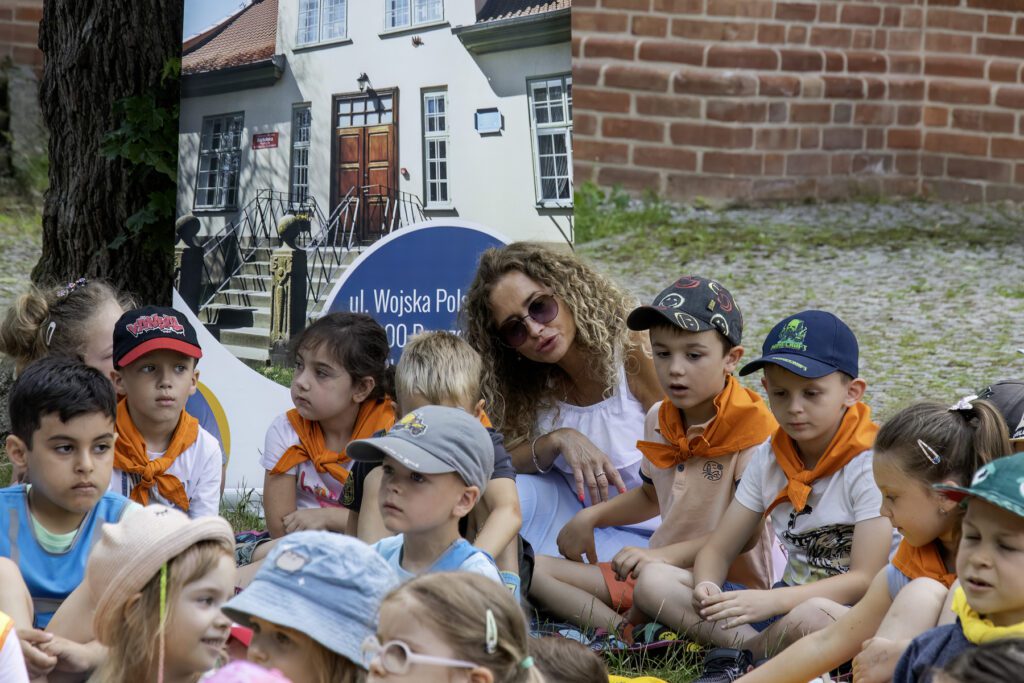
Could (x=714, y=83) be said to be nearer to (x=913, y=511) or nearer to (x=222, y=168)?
(x=222, y=168)

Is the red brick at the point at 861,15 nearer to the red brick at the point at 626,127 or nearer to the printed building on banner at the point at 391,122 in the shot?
the red brick at the point at 626,127

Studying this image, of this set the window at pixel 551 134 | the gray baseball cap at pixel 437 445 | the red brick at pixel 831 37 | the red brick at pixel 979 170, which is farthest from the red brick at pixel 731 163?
the gray baseball cap at pixel 437 445

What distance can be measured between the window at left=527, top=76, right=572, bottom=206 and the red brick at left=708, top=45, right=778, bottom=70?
403 centimetres

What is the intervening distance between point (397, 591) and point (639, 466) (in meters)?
2.07

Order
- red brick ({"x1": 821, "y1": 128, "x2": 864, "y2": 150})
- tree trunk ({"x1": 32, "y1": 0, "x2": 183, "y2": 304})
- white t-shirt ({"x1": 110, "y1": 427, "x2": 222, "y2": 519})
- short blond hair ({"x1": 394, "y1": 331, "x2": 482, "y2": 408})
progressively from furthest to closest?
red brick ({"x1": 821, "y1": 128, "x2": 864, "y2": 150}), tree trunk ({"x1": 32, "y1": 0, "x2": 183, "y2": 304}), white t-shirt ({"x1": 110, "y1": 427, "x2": 222, "y2": 519}), short blond hair ({"x1": 394, "y1": 331, "x2": 482, "y2": 408})

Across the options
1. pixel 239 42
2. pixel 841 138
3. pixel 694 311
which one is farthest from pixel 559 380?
pixel 841 138

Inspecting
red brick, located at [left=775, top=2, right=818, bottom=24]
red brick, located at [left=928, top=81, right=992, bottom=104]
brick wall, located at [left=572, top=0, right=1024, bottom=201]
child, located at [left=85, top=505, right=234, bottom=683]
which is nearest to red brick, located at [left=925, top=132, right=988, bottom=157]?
brick wall, located at [left=572, top=0, right=1024, bottom=201]

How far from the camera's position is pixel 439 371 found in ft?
11.6

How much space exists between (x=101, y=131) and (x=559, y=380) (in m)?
2.54

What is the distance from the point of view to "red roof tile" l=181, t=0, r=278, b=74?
4.73m

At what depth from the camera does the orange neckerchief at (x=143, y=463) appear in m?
3.68

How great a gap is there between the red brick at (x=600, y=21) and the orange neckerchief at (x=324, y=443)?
5091 millimetres

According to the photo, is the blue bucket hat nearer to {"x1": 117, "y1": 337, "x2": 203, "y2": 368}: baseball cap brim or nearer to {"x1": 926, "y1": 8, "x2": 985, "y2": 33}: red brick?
{"x1": 117, "y1": 337, "x2": 203, "y2": 368}: baseball cap brim

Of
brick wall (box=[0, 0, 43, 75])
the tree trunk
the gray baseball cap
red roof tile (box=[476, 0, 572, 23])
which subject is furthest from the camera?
brick wall (box=[0, 0, 43, 75])
